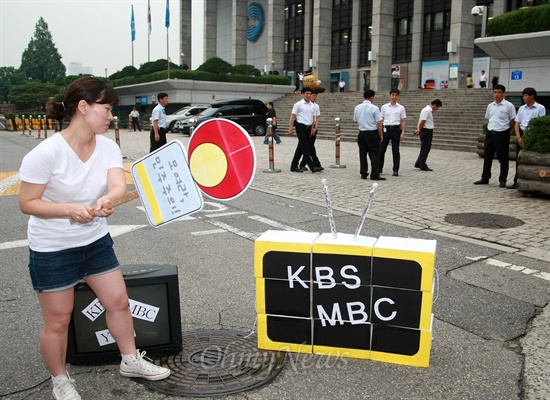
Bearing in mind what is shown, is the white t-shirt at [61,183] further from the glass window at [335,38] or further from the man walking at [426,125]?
the glass window at [335,38]

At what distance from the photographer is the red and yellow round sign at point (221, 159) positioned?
306 centimetres

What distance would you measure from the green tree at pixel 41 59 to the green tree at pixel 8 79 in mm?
6680

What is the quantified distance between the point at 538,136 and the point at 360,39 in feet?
145

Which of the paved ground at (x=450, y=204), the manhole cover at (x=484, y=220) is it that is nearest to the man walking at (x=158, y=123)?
the paved ground at (x=450, y=204)

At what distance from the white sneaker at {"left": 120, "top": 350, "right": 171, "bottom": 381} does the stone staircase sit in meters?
20.1

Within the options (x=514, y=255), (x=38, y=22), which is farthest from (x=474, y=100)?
(x=38, y=22)

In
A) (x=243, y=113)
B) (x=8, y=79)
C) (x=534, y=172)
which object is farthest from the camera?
(x=8, y=79)

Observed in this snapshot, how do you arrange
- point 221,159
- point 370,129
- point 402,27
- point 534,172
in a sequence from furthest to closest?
point 402,27
point 370,129
point 534,172
point 221,159

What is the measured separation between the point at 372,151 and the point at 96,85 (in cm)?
964

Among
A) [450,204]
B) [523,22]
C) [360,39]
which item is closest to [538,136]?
[450,204]

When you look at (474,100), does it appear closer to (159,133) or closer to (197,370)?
(159,133)

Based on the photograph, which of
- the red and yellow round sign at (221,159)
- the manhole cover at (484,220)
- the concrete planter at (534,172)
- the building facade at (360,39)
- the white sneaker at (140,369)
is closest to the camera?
the red and yellow round sign at (221,159)

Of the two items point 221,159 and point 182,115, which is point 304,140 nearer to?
point 221,159

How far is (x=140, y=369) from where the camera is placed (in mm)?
3193
